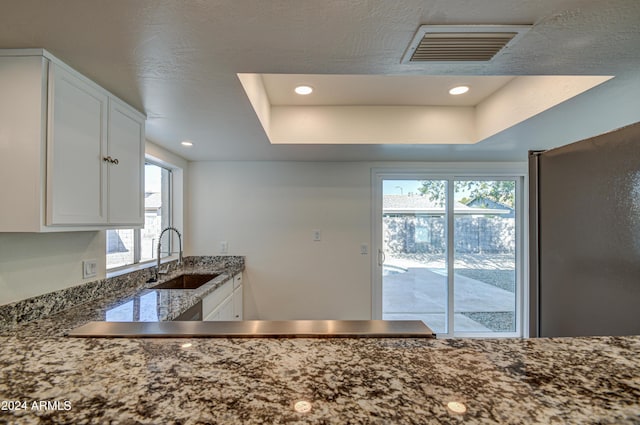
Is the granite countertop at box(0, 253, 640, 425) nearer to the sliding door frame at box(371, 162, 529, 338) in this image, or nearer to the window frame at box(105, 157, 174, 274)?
the window frame at box(105, 157, 174, 274)

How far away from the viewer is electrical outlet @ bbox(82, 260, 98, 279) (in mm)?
1643

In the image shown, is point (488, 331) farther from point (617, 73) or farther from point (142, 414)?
point (142, 414)

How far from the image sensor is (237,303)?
111 inches

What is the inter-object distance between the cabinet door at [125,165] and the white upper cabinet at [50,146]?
4cm

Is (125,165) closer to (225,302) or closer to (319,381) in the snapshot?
(225,302)

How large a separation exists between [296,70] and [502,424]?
1.36 m

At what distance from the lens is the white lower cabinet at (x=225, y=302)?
6.61 ft

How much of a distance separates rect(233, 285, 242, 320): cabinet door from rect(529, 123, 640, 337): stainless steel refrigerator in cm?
238

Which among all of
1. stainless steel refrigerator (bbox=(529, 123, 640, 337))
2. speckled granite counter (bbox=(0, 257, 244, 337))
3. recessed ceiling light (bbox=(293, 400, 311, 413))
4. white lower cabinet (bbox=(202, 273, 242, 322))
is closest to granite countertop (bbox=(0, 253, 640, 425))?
recessed ceiling light (bbox=(293, 400, 311, 413))

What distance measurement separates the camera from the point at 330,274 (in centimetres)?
310

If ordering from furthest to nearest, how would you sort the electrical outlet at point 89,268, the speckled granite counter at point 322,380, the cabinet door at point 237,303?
the cabinet door at point 237,303, the electrical outlet at point 89,268, the speckled granite counter at point 322,380

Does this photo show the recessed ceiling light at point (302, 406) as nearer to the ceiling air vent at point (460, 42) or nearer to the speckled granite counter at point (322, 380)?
the speckled granite counter at point (322, 380)

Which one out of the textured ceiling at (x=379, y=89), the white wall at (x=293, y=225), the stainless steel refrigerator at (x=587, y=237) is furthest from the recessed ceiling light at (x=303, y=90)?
the stainless steel refrigerator at (x=587, y=237)

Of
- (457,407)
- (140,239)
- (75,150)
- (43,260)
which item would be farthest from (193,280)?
(457,407)
